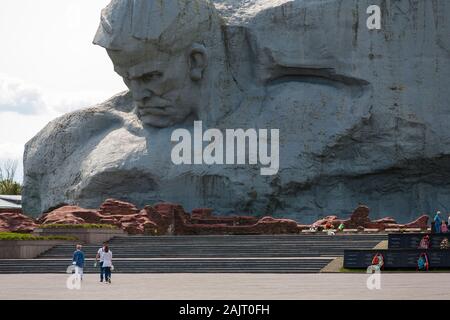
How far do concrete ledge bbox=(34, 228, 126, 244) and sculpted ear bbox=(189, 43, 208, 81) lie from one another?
11.7 metres

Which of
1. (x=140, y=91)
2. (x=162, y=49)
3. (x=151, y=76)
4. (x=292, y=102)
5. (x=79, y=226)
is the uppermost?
(x=162, y=49)

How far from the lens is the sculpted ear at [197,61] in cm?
5112

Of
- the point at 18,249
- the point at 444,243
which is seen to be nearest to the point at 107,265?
the point at 444,243

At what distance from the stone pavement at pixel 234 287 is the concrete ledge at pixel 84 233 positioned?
10039mm

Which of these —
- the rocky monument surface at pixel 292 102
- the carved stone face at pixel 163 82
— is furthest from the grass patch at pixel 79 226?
the carved stone face at pixel 163 82

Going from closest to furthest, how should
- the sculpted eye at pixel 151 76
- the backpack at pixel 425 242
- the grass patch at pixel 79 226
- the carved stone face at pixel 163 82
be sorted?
1. the backpack at pixel 425 242
2. the grass patch at pixel 79 226
3. the carved stone face at pixel 163 82
4. the sculpted eye at pixel 151 76

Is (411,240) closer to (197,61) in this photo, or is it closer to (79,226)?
(79,226)

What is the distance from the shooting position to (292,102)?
51250 millimetres

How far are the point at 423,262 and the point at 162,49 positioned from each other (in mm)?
24423

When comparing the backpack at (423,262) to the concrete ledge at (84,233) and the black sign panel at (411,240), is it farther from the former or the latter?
the concrete ledge at (84,233)

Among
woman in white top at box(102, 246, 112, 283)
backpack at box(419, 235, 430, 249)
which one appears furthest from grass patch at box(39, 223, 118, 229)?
backpack at box(419, 235, 430, 249)

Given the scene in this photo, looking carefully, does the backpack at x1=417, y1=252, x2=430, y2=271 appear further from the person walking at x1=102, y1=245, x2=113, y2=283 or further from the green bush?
the green bush

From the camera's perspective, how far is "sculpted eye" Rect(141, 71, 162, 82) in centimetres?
5078
